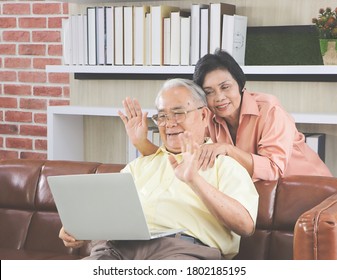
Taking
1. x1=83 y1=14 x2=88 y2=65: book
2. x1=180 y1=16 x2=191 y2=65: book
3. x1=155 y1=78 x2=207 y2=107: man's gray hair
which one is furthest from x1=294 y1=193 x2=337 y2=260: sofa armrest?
x1=83 y1=14 x2=88 y2=65: book

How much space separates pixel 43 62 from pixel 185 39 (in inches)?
44.0

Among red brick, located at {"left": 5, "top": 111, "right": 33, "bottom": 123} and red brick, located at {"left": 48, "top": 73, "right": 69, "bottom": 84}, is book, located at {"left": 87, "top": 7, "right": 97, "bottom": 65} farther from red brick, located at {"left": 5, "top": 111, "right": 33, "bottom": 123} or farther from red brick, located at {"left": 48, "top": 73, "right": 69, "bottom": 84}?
red brick, located at {"left": 5, "top": 111, "right": 33, "bottom": 123}

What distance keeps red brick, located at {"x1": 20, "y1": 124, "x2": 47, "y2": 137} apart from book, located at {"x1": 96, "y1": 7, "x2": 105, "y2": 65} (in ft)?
2.51

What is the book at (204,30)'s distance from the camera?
11.7 ft

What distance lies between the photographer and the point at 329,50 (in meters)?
3.37

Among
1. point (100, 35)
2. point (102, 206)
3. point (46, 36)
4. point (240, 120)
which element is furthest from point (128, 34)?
point (102, 206)

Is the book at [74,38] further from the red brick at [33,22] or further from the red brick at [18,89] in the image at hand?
the red brick at [18,89]

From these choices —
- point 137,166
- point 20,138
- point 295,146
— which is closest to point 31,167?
point 137,166

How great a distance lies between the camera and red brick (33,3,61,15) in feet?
14.1

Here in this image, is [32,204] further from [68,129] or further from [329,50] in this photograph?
[329,50]

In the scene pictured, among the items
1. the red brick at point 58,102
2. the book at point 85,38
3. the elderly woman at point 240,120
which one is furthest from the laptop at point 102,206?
the red brick at point 58,102

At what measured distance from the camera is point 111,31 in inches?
150
